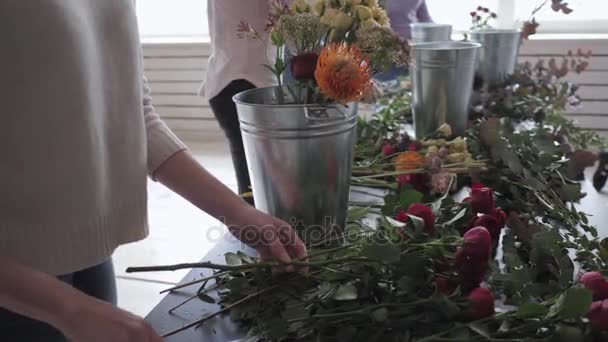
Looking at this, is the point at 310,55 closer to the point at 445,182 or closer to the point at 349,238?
the point at 349,238

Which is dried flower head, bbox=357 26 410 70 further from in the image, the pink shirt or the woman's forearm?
the pink shirt

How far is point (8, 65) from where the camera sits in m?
0.59

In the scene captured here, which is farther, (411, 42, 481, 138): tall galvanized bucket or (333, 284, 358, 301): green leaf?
(411, 42, 481, 138): tall galvanized bucket

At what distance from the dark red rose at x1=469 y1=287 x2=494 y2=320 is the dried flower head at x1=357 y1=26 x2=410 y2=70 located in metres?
0.30

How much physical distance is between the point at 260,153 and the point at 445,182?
34cm

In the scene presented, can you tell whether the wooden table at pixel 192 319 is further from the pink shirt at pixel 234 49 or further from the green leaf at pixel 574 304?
the pink shirt at pixel 234 49

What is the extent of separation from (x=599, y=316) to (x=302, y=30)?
0.42 meters

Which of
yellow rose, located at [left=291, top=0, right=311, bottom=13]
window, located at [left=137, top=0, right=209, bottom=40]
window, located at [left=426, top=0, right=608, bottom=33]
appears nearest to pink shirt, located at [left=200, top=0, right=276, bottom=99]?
yellow rose, located at [left=291, top=0, right=311, bottom=13]

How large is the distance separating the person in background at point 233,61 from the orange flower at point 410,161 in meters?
0.46

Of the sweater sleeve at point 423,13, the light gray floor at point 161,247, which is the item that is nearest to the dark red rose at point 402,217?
the light gray floor at point 161,247

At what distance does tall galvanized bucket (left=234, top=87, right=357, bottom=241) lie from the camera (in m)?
0.67

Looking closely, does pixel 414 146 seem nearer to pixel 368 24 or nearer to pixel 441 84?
pixel 441 84

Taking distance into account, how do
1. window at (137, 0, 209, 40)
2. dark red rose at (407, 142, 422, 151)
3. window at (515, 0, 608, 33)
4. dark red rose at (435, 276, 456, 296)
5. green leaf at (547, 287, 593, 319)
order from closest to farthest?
green leaf at (547, 287, 593, 319), dark red rose at (435, 276, 456, 296), dark red rose at (407, 142, 422, 151), window at (515, 0, 608, 33), window at (137, 0, 209, 40)

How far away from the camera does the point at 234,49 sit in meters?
1.37
